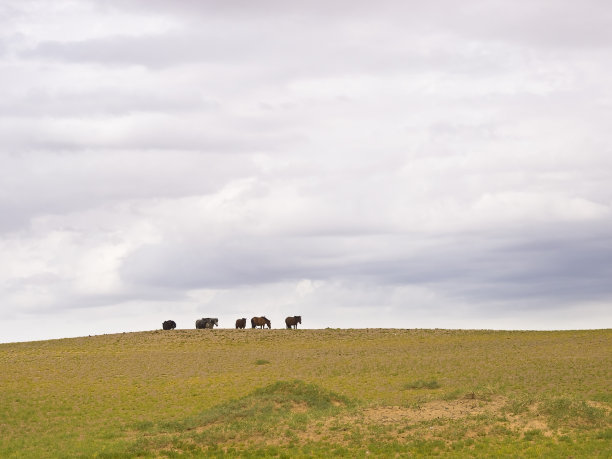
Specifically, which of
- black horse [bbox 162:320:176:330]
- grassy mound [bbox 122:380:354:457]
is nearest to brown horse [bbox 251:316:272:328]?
black horse [bbox 162:320:176:330]

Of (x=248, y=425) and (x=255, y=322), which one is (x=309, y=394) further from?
(x=255, y=322)

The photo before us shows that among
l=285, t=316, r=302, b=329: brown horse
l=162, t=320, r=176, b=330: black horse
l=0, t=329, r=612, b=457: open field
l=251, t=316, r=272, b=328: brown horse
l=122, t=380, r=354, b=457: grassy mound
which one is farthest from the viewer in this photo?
l=162, t=320, r=176, b=330: black horse

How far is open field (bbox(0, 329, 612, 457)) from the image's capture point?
33188 millimetres

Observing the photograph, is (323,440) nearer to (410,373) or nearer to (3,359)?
(410,373)

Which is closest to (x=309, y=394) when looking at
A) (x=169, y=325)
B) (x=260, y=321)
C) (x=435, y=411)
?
(x=435, y=411)

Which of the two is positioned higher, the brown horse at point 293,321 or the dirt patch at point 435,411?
the brown horse at point 293,321

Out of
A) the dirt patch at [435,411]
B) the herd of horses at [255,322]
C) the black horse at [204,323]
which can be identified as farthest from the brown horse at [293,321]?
the dirt patch at [435,411]

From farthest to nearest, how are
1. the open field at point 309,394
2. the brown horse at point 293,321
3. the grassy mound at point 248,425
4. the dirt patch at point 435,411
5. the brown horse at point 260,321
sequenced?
the brown horse at point 260,321
the brown horse at point 293,321
the dirt patch at point 435,411
the grassy mound at point 248,425
the open field at point 309,394

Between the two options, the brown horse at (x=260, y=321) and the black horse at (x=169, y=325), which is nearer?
the brown horse at (x=260, y=321)

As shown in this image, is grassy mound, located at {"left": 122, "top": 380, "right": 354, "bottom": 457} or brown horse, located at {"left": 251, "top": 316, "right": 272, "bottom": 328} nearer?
grassy mound, located at {"left": 122, "top": 380, "right": 354, "bottom": 457}

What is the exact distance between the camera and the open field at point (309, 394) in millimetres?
33188

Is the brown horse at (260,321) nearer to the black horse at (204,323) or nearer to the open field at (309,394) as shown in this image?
the black horse at (204,323)

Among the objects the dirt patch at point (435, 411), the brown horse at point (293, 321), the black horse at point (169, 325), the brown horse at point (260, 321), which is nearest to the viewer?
the dirt patch at point (435, 411)

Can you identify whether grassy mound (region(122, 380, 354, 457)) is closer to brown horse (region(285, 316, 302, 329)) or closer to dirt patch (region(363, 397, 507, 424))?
dirt patch (region(363, 397, 507, 424))
